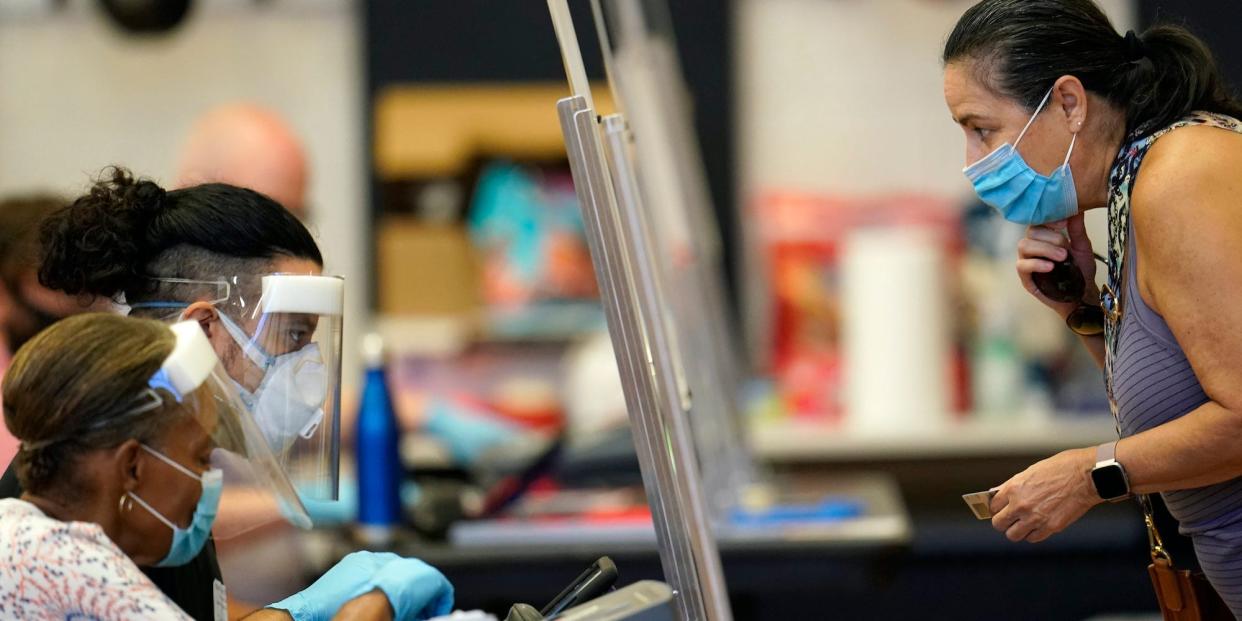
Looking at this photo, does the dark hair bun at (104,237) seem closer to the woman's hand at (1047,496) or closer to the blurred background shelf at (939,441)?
the woman's hand at (1047,496)

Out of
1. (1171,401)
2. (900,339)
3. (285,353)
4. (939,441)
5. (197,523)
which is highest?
(285,353)

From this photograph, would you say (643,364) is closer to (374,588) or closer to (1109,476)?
(374,588)

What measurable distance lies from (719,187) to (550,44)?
2.35 feet

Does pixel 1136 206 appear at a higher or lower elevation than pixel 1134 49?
lower

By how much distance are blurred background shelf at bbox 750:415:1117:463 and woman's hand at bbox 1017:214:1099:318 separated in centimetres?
268

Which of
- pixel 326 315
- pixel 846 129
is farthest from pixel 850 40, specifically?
pixel 326 315

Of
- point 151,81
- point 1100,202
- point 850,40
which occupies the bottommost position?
point 1100,202

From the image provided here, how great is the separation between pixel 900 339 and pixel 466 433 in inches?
59.5

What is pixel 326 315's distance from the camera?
4.38 feet

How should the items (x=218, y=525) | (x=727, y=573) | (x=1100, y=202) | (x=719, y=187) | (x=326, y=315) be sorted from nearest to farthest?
(x=218, y=525)
(x=326, y=315)
(x=1100, y=202)
(x=727, y=573)
(x=719, y=187)

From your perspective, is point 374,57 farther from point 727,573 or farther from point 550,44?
point 727,573

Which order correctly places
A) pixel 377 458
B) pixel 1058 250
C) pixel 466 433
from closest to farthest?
pixel 1058 250, pixel 377 458, pixel 466 433

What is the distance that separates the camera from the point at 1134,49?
151 centimetres

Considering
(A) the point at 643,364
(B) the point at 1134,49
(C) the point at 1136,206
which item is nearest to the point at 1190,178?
(C) the point at 1136,206
